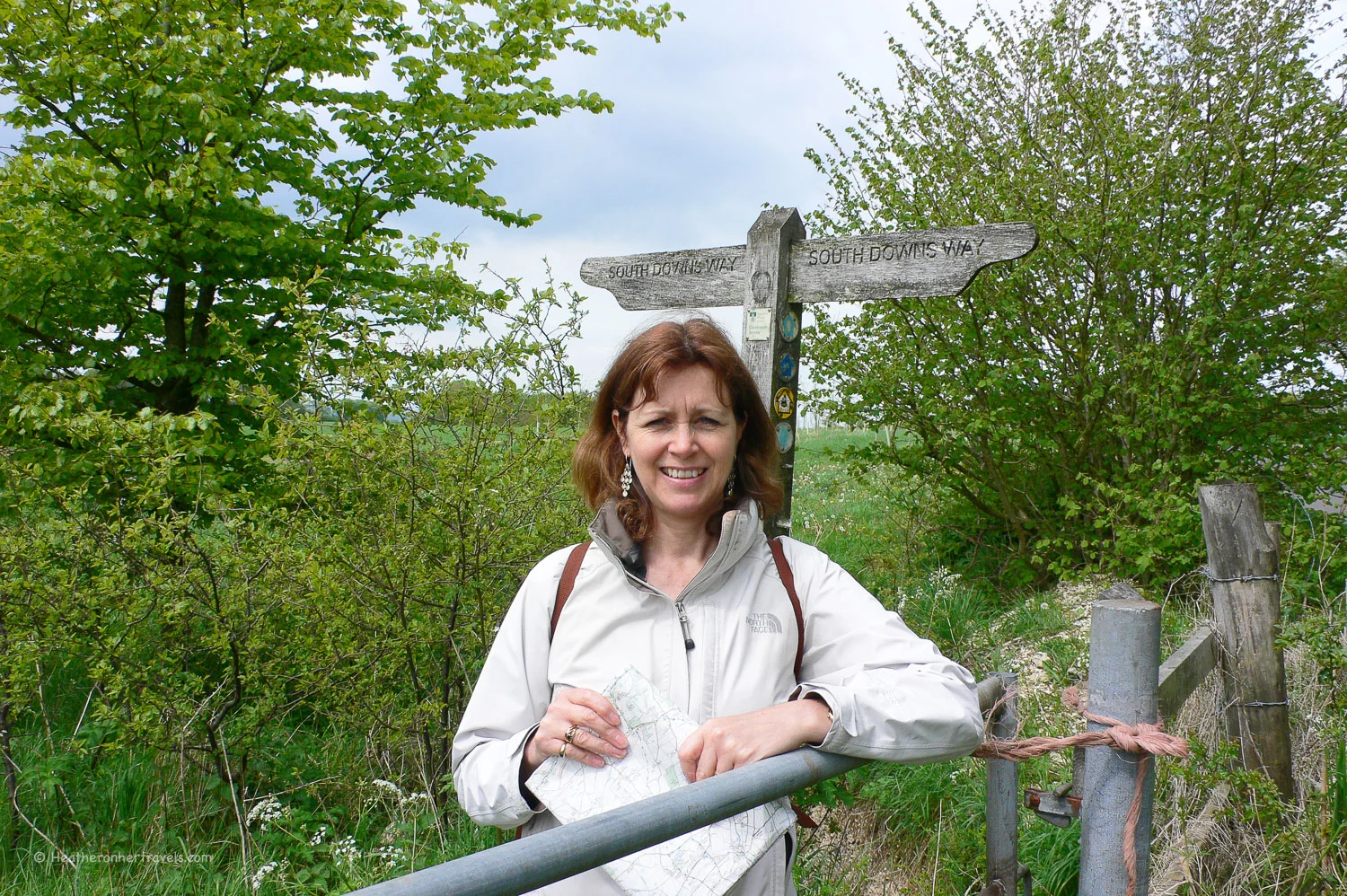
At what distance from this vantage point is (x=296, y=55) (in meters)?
5.65

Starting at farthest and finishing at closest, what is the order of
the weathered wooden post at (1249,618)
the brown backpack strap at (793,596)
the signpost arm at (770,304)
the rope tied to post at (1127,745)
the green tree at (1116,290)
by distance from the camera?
1. the green tree at (1116,290)
2. the signpost arm at (770,304)
3. the weathered wooden post at (1249,618)
4. the brown backpack strap at (793,596)
5. the rope tied to post at (1127,745)

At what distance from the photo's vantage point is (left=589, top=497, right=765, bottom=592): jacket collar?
1686mm

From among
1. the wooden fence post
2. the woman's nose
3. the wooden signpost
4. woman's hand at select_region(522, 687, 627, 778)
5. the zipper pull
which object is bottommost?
the wooden fence post

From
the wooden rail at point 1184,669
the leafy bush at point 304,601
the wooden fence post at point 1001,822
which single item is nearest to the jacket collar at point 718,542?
the wooden fence post at point 1001,822

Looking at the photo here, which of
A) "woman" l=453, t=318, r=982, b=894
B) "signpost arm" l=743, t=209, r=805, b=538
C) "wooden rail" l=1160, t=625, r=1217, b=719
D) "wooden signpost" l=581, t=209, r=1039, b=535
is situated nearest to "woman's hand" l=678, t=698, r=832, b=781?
"woman" l=453, t=318, r=982, b=894

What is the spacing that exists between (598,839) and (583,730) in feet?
1.57

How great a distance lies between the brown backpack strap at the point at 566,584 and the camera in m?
1.73

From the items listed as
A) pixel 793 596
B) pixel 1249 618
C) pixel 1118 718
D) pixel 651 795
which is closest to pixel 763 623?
pixel 793 596

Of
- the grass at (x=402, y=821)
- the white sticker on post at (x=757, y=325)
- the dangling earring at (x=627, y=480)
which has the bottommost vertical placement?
the grass at (x=402, y=821)

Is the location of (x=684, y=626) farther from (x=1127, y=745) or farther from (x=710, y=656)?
(x=1127, y=745)

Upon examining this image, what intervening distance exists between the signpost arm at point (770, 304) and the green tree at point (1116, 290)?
2.55m

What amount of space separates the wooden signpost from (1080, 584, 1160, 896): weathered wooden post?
1963mm

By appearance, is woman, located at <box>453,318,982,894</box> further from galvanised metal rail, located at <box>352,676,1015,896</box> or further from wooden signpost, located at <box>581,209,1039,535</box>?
wooden signpost, located at <box>581,209,1039,535</box>

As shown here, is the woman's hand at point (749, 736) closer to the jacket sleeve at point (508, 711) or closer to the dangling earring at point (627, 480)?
the jacket sleeve at point (508, 711)
